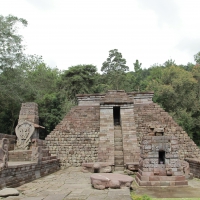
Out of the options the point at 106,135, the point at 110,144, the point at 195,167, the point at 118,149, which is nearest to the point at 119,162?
the point at 118,149

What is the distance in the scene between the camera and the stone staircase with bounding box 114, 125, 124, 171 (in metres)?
10.9

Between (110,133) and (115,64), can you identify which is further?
(115,64)

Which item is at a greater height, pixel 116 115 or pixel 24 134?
pixel 116 115

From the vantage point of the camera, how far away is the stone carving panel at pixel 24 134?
10.5 metres

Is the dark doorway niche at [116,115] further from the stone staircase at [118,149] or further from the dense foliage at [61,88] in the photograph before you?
the dense foliage at [61,88]

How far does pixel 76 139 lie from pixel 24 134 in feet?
10.1

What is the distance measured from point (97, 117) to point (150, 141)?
265 inches

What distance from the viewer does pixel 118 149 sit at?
11.9m

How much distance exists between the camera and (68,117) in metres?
14.0

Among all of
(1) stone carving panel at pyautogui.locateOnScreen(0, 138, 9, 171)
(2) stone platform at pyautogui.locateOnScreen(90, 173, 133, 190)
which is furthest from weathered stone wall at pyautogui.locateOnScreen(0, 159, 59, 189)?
(2) stone platform at pyautogui.locateOnScreen(90, 173, 133, 190)

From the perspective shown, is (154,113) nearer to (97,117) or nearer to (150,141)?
(97,117)

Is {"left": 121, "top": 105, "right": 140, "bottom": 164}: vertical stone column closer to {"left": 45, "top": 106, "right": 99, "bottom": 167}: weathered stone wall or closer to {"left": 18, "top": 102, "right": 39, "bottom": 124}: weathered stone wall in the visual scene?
{"left": 45, "top": 106, "right": 99, "bottom": 167}: weathered stone wall

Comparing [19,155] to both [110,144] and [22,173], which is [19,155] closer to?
[22,173]

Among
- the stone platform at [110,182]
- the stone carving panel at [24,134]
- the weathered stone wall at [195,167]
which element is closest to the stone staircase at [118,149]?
the weathered stone wall at [195,167]
